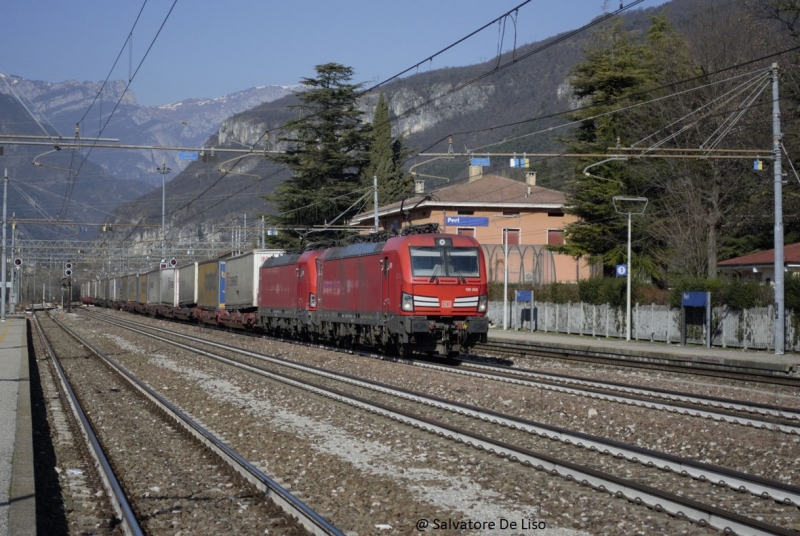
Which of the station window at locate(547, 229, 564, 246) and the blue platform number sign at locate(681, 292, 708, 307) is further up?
the station window at locate(547, 229, 564, 246)

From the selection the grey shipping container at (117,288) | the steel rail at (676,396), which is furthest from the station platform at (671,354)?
the grey shipping container at (117,288)

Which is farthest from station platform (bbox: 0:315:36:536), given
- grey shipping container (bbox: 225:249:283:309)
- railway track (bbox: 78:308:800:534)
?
grey shipping container (bbox: 225:249:283:309)

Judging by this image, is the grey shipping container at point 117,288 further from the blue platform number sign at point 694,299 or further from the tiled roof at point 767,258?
the blue platform number sign at point 694,299

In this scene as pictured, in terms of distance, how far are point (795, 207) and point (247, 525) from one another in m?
37.4

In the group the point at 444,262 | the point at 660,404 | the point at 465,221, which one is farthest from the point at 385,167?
the point at 660,404

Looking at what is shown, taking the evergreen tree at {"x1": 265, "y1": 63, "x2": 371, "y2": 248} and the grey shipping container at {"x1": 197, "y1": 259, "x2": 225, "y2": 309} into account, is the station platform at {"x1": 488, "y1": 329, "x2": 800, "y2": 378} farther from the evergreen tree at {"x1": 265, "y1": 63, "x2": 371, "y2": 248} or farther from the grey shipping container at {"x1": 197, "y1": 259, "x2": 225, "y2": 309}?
the evergreen tree at {"x1": 265, "y1": 63, "x2": 371, "y2": 248}

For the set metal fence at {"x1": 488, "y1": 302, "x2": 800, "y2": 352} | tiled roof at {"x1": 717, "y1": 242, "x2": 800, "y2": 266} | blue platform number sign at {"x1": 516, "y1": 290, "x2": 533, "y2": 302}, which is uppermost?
tiled roof at {"x1": 717, "y1": 242, "x2": 800, "y2": 266}

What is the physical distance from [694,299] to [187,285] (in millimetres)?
29741

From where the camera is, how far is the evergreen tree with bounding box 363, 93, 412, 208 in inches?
2611

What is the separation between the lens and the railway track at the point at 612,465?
25.5 feet

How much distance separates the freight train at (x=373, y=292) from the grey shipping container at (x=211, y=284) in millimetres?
393

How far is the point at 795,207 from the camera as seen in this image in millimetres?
39688

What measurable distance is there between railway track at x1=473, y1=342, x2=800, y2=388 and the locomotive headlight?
212 inches

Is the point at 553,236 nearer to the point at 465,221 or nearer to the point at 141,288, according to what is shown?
the point at 465,221
